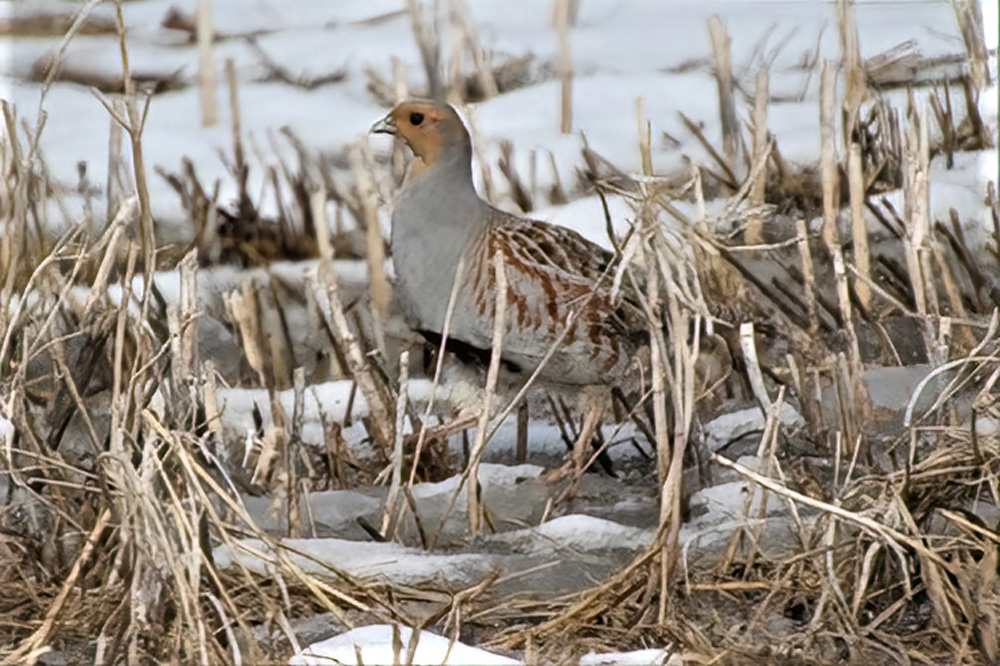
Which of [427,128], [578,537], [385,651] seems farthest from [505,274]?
[385,651]

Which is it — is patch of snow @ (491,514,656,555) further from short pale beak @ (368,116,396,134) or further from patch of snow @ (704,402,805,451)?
short pale beak @ (368,116,396,134)

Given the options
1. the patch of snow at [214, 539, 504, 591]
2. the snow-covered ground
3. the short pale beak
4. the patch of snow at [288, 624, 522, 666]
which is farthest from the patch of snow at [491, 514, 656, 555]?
the short pale beak

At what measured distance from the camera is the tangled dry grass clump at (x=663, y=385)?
136 centimetres

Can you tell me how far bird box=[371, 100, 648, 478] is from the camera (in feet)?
4.75

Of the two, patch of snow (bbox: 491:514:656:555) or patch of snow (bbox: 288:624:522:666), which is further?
patch of snow (bbox: 491:514:656:555)

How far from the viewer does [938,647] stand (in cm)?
140

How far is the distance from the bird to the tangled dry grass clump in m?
0.04

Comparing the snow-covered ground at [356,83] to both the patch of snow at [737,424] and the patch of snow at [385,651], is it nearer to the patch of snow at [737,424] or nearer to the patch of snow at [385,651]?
the patch of snow at [737,424]

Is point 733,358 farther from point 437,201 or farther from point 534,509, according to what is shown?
point 437,201

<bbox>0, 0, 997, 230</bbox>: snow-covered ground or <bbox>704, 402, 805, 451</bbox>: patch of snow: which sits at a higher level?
<bbox>0, 0, 997, 230</bbox>: snow-covered ground

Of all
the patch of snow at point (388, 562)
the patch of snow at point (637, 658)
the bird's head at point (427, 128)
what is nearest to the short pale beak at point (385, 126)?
the bird's head at point (427, 128)

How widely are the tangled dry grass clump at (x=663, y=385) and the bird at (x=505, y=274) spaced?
36 millimetres

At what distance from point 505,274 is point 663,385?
0.76 feet

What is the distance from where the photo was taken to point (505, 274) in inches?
58.3
